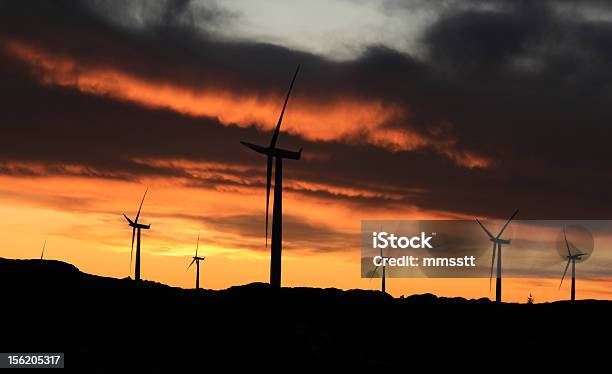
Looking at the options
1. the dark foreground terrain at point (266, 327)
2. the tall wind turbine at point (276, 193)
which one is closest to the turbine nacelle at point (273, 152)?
the tall wind turbine at point (276, 193)

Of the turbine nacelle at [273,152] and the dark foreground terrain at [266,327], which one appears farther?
the turbine nacelle at [273,152]

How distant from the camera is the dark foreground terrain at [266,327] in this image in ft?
298

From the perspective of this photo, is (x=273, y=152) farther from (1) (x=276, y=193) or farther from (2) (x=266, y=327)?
(2) (x=266, y=327)

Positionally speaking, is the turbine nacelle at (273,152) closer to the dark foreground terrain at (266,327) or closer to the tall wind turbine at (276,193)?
the tall wind turbine at (276,193)

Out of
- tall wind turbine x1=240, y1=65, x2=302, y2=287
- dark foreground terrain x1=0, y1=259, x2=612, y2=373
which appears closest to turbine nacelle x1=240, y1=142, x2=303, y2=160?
tall wind turbine x1=240, y1=65, x2=302, y2=287

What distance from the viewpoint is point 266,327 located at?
325 feet

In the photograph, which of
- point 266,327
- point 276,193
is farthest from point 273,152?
point 266,327

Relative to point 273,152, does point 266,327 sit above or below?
below

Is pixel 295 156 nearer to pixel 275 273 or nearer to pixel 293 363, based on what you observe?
pixel 275 273

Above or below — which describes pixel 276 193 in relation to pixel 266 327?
above

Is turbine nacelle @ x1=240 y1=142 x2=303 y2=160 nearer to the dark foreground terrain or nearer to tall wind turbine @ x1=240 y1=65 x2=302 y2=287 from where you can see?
tall wind turbine @ x1=240 y1=65 x2=302 y2=287

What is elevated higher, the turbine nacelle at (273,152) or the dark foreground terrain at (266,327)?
the turbine nacelle at (273,152)

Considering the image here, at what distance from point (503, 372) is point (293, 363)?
71.4 feet

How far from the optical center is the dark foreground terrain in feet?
298
